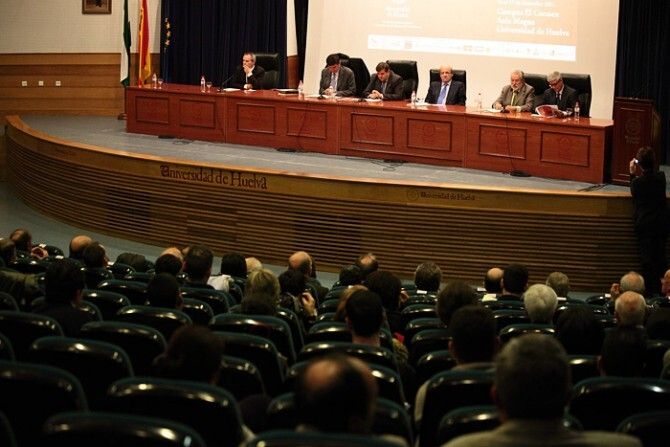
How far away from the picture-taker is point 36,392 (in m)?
2.86

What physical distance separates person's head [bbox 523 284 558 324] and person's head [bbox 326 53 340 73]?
737 centimetres

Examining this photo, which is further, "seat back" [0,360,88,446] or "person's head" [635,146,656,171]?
"person's head" [635,146,656,171]

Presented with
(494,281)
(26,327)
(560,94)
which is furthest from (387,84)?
(26,327)

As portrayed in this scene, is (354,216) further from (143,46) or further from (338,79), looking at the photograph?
(143,46)

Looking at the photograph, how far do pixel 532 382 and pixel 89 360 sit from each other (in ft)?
5.04

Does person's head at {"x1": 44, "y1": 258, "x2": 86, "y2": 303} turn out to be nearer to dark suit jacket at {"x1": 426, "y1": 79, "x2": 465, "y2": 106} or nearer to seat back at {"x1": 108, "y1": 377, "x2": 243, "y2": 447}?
seat back at {"x1": 108, "y1": 377, "x2": 243, "y2": 447}

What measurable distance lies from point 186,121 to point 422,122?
9.80 feet

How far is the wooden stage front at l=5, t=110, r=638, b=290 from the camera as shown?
358 inches

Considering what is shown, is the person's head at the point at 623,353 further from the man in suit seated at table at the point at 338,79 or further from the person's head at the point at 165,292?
the man in suit seated at table at the point at 338,79

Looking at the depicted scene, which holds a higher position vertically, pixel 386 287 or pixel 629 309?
pixel 629 309

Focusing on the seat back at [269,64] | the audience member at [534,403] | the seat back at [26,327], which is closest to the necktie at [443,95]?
the seat back at [269,64]

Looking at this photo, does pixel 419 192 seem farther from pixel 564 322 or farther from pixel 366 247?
pixel 564 322

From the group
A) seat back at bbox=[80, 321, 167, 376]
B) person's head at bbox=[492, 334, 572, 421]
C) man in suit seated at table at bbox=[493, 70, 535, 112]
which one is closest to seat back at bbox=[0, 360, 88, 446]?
seat back at bbox=[80, 321, 167, 376]

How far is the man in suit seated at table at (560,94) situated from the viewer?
1070 cm
